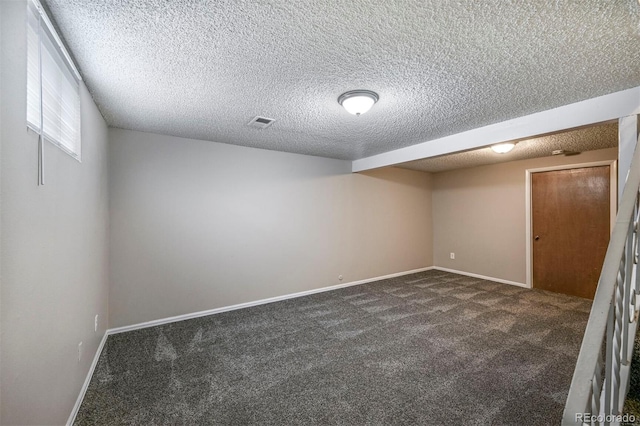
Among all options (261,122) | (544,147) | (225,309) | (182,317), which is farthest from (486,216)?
(182,317)

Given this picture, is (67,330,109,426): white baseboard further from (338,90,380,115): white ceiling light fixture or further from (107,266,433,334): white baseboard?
(338,90,380,115): white ceiling light fixture

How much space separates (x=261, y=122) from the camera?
289 cm

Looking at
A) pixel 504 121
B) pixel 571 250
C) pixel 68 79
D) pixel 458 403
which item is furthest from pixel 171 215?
pixel 571 250

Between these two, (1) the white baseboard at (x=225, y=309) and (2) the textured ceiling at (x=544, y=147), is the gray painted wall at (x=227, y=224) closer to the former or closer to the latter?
(1) the white baseboard at (x=225, y=309)

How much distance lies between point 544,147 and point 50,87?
5380mm

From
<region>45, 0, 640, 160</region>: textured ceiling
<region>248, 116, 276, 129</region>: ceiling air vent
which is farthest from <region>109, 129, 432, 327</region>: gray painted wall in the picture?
<region>248, 116, 276, 129</region>: ceiling air vent

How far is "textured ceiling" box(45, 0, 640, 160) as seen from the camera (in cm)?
132

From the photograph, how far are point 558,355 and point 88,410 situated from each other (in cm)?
385

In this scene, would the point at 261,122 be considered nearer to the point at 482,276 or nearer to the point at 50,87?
the point at 50,87

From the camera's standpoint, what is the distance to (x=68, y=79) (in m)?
1.71

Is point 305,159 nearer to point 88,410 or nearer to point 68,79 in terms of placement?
point 68,79

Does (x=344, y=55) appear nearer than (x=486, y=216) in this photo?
Yes

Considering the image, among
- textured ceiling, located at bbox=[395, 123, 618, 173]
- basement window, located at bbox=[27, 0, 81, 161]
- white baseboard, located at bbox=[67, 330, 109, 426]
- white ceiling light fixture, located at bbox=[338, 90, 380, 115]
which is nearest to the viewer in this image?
basement window, located at bbox=[27, 0, 81, 161]

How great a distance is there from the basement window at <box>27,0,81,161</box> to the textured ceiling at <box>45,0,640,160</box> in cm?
8
